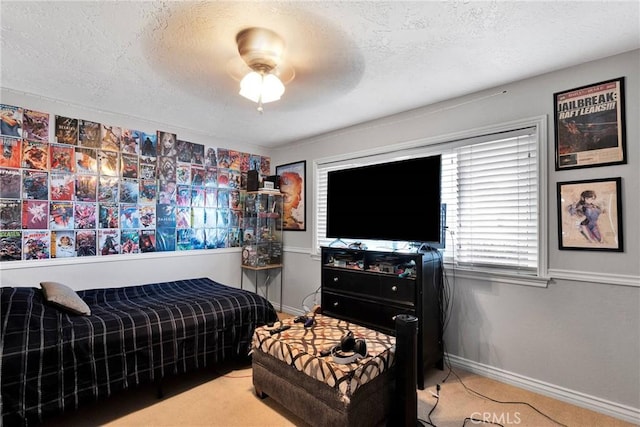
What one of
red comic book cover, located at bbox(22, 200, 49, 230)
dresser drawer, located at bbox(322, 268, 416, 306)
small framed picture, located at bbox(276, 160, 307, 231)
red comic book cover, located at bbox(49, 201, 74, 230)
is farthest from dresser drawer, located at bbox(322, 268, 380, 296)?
red comic book cover, located at bbox(22, 200, 49, 230)

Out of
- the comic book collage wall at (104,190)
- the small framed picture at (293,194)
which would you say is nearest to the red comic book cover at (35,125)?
the comic book collage wall at (104,190)

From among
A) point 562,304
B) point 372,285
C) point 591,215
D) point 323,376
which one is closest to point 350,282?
point 372,285

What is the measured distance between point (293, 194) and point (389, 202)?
1768mm

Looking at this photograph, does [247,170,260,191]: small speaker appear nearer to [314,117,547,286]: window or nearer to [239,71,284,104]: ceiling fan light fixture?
[239,71,284,104]: ceiling fan light fixture

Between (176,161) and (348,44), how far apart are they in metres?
2.63

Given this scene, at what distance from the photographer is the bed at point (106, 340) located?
5.66 feet

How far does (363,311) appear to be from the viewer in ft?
9.30

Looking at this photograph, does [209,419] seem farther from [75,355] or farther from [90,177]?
[90,177]

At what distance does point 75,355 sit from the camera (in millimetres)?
1884

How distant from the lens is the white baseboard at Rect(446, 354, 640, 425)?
201 cm

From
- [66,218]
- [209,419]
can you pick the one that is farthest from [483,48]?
[66,218]

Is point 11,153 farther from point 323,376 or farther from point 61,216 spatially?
point 323,376

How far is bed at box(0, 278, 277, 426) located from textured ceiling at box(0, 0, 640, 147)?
1.71m

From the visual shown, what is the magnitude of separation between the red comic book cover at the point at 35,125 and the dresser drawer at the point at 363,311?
9.94ft
